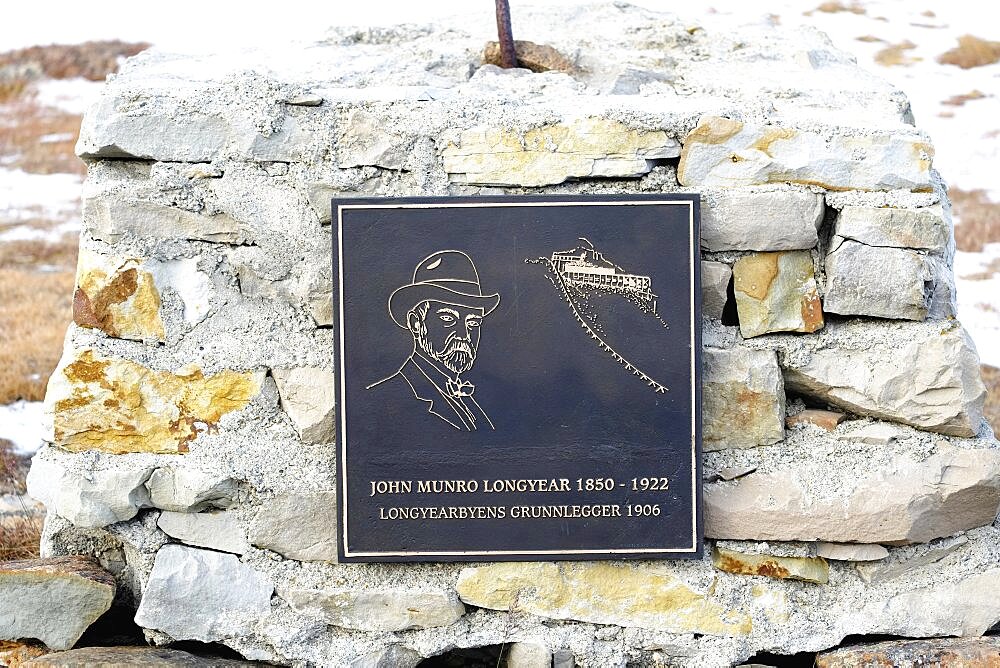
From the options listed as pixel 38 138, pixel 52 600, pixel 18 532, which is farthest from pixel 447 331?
pixel 38 138

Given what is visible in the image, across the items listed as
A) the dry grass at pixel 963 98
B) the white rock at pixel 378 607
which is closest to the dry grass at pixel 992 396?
the white rock at pixel 378 607

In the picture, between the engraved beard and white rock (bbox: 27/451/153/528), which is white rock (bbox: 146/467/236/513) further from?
the engraved beard

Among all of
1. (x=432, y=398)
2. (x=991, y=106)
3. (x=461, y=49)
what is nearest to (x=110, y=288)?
(x=432, y=398)

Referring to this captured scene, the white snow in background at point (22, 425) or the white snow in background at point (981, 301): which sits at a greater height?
the white snow in background at point (22, 425)

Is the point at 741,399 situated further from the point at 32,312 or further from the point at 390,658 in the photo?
the point at 32,312

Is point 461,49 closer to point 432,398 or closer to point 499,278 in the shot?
point 499,278

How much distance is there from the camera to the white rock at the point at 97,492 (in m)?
2.25

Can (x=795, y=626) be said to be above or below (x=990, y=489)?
below

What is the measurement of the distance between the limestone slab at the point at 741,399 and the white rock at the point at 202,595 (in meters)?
1.03

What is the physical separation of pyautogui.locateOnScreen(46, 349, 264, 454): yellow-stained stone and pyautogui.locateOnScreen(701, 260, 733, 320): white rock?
978 millimetres

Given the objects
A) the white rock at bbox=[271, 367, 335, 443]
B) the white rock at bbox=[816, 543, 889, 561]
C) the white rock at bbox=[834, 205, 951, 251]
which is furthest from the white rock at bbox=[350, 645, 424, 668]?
Answer: the white rock at bbox=[834, 205, 951, 251]

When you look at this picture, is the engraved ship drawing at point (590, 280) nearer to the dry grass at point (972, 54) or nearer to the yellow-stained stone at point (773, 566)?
the yellow-stained stone at point (773, 566)

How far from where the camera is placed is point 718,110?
2.22m

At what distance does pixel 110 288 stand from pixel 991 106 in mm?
10278
